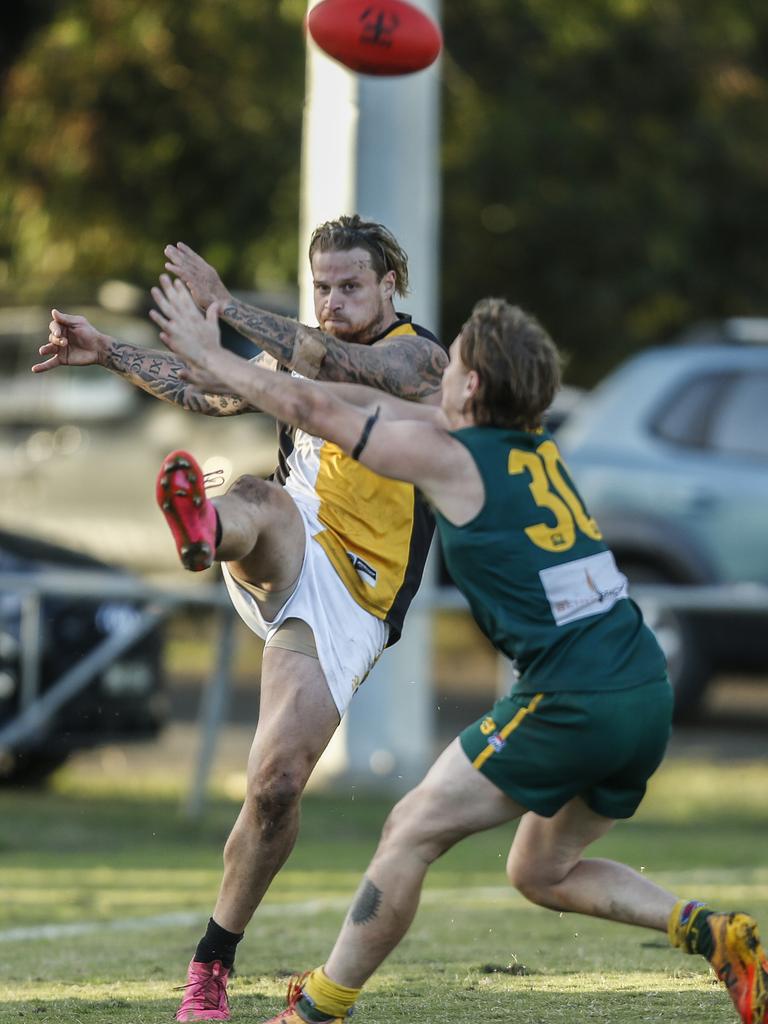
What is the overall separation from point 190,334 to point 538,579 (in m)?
1.15

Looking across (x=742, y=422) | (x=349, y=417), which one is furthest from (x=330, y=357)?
(x=742, y=422)

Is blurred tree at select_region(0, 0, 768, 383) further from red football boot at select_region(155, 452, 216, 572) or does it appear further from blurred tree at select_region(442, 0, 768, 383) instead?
red football boot at select_region(155, 452, 216, 572)

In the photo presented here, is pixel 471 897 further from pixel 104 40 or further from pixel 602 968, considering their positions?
pixel 104 40

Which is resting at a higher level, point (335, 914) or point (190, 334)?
point (190, 334)

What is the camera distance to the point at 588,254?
20.1 metres

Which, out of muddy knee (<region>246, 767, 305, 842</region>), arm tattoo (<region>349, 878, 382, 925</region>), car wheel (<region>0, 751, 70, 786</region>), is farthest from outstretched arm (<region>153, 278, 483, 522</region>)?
car wheel (<region>0, 751, 70, 786</region>)

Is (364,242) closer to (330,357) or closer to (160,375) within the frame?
(330,357)

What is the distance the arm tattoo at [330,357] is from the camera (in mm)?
5719

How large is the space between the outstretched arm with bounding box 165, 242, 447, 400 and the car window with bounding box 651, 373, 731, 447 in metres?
7.95

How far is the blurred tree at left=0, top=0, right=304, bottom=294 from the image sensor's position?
18.8 meters

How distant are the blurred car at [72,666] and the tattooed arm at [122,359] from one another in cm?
534

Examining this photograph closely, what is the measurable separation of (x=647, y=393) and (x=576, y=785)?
351 inches

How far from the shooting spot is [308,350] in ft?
18.8

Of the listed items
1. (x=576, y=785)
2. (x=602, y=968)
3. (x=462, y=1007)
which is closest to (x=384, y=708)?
(x=602, y=968)
